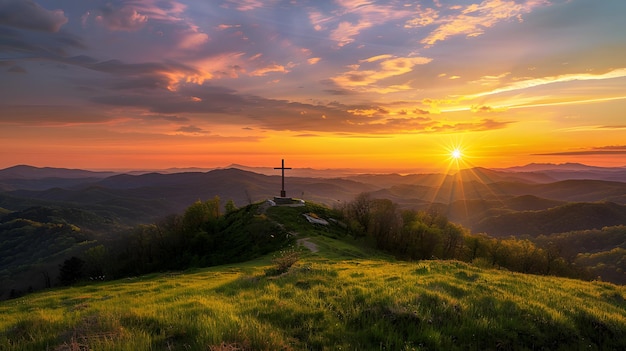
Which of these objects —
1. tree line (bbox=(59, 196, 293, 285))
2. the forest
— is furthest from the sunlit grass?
the forest

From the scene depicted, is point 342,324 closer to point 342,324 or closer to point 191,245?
point 342,324

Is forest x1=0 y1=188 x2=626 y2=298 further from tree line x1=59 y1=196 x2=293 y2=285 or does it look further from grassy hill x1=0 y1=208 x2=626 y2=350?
grassy hill x1=0 y1=208 x2=626 y2=350

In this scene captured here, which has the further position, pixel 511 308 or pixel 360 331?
pixel 511 308

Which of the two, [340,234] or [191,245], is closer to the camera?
[340,234]

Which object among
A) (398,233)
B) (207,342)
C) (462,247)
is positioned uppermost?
(207,342)

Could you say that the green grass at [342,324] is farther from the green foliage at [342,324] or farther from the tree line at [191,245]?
the tree line at [191,245]

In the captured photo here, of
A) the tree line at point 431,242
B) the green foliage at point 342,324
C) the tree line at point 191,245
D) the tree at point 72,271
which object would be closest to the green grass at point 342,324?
the green foliage at point 342,324

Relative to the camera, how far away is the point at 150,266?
71188mm

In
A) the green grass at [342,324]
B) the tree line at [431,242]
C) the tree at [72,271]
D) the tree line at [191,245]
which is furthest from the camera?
the tree at [72,271]

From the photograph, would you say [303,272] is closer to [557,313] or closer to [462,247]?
[557,313]

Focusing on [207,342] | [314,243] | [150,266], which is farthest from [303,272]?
[150,266]

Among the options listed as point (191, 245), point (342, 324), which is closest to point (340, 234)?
point (191, 245)

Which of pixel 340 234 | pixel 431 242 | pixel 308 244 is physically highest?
pixel 308 244

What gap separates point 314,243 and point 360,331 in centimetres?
3918
